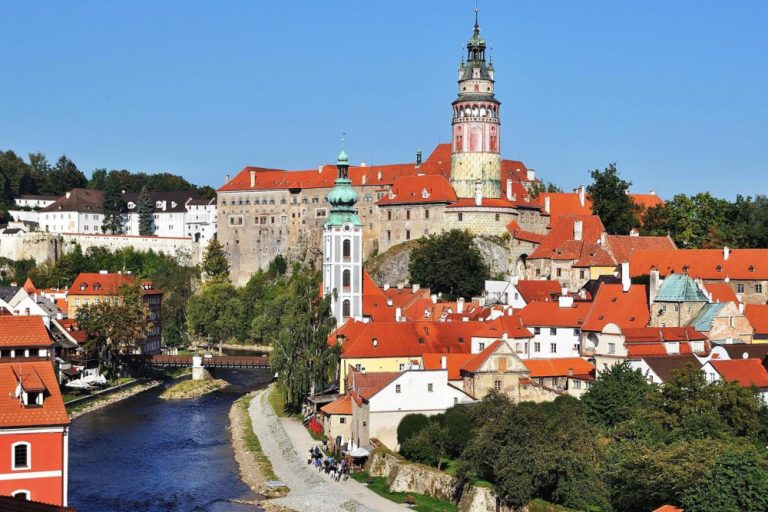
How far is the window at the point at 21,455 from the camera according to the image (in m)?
31.0

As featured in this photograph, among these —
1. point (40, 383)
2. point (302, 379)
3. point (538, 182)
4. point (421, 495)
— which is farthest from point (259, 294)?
point (40, 383)

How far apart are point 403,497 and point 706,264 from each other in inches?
1279

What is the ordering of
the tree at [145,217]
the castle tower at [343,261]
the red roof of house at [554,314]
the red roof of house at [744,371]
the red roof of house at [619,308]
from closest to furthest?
the red roof of house at [744,371], the red roof of house at [619,308], the red roof of house at [554,314], the castle tower at [343,261], the tree at [145,217]

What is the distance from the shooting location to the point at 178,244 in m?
115

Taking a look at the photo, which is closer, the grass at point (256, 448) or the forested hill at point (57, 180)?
the grass at point (256, 448)

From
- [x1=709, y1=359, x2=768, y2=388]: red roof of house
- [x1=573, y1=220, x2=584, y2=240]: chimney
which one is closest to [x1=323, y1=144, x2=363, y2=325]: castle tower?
[x1=573, y1=220, x2=584, y2=240]: chimney

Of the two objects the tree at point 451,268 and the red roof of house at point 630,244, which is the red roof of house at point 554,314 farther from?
the tree at point 451,268

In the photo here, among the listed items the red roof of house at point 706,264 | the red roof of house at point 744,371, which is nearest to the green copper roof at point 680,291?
the red roof of house at point 744,371

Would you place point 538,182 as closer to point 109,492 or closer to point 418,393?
point 418,393

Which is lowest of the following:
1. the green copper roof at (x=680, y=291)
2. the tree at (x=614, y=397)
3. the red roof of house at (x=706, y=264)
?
the tree at (x=614, y=397)

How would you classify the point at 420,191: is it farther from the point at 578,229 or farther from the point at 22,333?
the point at 22,333

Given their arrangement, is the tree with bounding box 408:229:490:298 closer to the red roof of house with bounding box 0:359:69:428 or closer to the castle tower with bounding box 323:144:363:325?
the castle tower with bounding box 323:144:363:325

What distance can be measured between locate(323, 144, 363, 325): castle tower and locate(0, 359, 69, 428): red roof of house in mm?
32364

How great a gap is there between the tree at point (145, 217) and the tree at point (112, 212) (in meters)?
2.12
